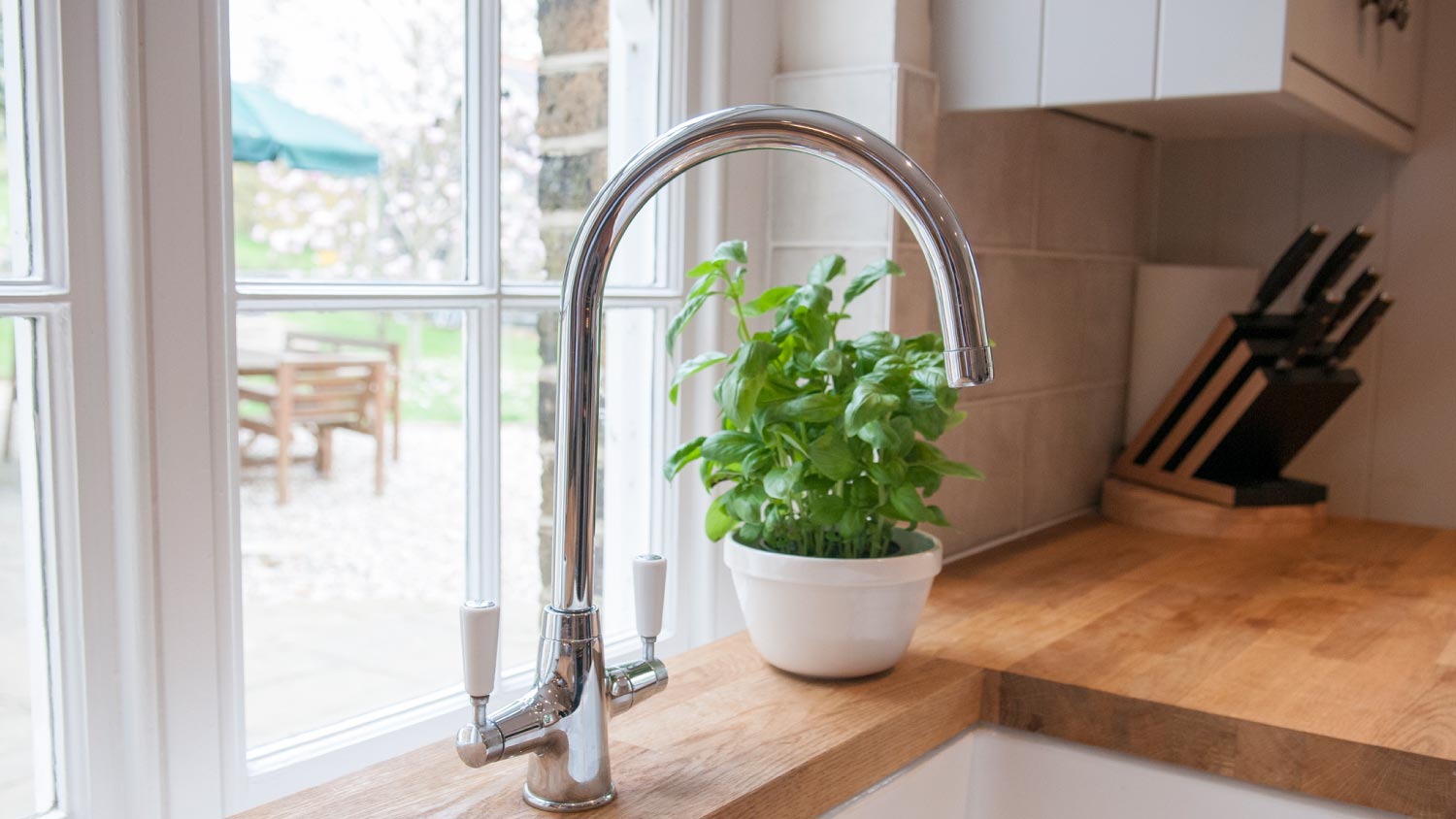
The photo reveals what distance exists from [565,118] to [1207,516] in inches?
39.3

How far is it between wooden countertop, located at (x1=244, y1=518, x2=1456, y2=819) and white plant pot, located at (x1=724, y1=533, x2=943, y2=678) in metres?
0.02

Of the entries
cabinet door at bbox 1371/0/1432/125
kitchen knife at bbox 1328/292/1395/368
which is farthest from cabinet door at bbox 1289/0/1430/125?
kitchen knife at bbox 1328/292/1395/368

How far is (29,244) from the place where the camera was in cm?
78

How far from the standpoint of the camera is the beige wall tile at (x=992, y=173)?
138 centimetres

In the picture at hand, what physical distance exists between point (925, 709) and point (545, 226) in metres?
0.55

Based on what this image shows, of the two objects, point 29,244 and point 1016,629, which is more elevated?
point 29,244

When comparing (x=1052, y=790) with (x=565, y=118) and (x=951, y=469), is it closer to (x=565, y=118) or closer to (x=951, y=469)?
(x=951, y=469)

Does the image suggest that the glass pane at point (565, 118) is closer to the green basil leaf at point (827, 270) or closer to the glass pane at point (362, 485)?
the glass pane at point (362, 485)

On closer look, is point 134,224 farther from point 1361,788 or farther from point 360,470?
point 360,470

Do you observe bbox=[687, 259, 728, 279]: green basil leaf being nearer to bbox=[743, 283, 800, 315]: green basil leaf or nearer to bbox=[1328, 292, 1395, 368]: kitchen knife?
bbox=[743, 283, 800, 315]: green basil leaf

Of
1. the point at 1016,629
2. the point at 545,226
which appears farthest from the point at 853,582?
the point at 545,226

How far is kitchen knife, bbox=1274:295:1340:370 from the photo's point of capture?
152 centimetres

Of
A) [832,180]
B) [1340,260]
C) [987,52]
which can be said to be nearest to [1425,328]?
[1340,260]

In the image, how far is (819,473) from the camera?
0.97 meters
